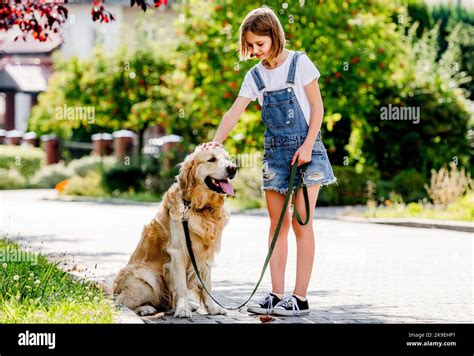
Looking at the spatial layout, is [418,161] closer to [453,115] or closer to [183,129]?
[453,115]

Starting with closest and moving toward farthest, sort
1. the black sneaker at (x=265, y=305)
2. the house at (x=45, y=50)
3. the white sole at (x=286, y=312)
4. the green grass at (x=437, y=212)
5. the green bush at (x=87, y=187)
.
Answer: the white sole at (x=286, y=312) → the black sneaker at (x=265, y=305) → the green grass at (x=437, y=212) → the green bush at (x=87, y=187) → the house at (x=45, y=50)

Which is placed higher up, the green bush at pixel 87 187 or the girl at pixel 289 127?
the girl at pixel 289 127

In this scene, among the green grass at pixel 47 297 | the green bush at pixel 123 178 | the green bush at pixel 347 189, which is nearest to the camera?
the green grass at pixel 47 297

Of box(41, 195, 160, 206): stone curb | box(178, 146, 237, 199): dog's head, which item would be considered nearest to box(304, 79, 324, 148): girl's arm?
box(178, 146, 237, 199): dog's head

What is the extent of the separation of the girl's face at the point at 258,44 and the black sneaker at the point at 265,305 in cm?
185

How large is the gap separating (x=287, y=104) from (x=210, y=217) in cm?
100

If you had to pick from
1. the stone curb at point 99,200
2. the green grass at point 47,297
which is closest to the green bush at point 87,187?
the stone curb at point 99,200

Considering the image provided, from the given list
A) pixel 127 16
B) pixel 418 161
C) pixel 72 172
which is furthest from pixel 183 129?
pixel 127 16

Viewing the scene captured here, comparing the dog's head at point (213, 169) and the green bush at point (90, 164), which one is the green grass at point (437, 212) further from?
the green bush at point (90, 164)

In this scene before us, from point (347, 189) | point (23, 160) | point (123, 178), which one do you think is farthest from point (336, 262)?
point (23, 160)

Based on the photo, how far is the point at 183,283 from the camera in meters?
7.30

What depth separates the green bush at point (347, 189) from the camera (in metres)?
22.6

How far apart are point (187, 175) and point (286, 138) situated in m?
0.79
